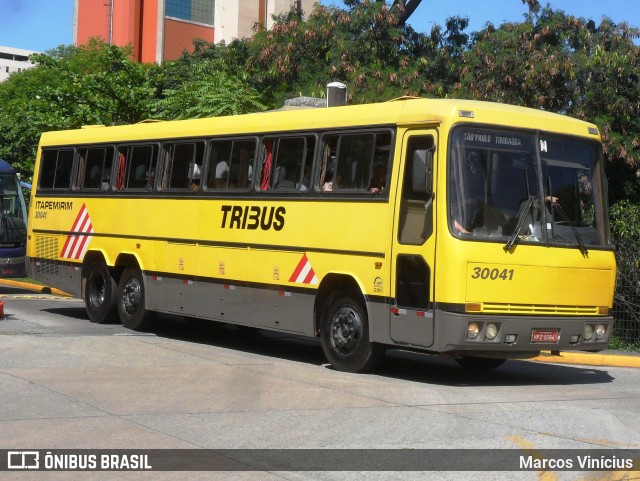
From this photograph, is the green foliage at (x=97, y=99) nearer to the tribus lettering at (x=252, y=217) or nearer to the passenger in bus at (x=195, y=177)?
the passenger in bus at (x=195, y=177)

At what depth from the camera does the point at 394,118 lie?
1327 centimetres

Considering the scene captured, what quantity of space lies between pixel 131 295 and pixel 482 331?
7233 mm

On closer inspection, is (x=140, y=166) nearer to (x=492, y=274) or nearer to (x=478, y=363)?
(x=478, y=363)

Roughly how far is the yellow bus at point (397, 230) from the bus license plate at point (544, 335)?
3 cm

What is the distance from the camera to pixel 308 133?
1459 cm

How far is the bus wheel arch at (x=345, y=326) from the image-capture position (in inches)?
531

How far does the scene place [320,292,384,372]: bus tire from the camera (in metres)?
13.5

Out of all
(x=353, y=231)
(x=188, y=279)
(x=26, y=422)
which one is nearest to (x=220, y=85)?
(x=188, y=279)

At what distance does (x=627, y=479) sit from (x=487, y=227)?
4.83 metres

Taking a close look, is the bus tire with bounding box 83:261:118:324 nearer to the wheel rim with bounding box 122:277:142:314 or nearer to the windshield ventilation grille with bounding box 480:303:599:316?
the wheel rim with bounding box 122:277:142:314

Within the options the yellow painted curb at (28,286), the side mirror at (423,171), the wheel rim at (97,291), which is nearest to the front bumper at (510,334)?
the side mirror at (423,171)

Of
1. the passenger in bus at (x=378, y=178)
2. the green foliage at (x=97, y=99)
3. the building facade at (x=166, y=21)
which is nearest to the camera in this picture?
the passenger in bus at (x=378, y=178)

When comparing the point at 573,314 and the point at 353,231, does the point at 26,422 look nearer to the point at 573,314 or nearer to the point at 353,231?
the point at 353,231

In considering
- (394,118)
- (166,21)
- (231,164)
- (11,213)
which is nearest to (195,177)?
(231,164)
